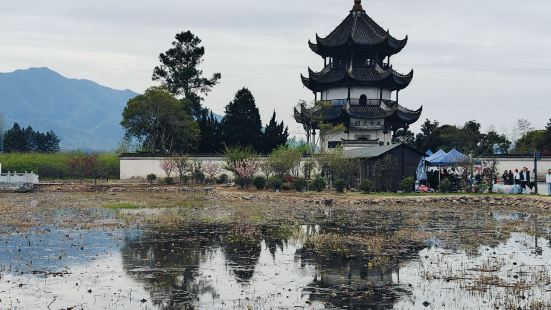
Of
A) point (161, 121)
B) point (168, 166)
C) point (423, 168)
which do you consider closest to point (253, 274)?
point (423, 168)

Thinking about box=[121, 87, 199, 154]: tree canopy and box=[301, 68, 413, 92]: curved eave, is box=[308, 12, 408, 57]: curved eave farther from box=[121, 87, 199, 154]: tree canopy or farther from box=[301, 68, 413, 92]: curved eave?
box=[121, 87, 199, 154]: tree canopy

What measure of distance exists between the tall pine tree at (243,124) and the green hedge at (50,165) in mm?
10108

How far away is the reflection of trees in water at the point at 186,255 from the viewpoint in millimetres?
13038

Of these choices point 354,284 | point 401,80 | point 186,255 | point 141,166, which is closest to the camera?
point 354,284

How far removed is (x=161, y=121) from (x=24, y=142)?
31474 millimetres

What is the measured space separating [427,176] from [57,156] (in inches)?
1285

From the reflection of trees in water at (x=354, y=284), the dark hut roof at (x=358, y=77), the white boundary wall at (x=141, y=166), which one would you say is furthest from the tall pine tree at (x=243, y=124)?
the reflection of trees in water at (x=354, y=284)

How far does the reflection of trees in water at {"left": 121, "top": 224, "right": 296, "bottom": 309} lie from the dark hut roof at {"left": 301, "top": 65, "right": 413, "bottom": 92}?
1535 inches

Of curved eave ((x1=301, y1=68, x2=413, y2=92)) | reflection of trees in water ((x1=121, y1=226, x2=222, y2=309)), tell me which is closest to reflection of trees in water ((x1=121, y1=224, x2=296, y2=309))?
reflection of trees in water ((x1=121, y1=226, x2=222, y2=309))

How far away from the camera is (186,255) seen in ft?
56.0

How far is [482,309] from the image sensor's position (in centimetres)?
1154

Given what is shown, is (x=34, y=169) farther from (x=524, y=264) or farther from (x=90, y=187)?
(x=524, y=264)

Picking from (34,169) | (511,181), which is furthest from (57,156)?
(511,181)

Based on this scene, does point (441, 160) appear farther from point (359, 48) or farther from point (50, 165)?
point (50, 165)
